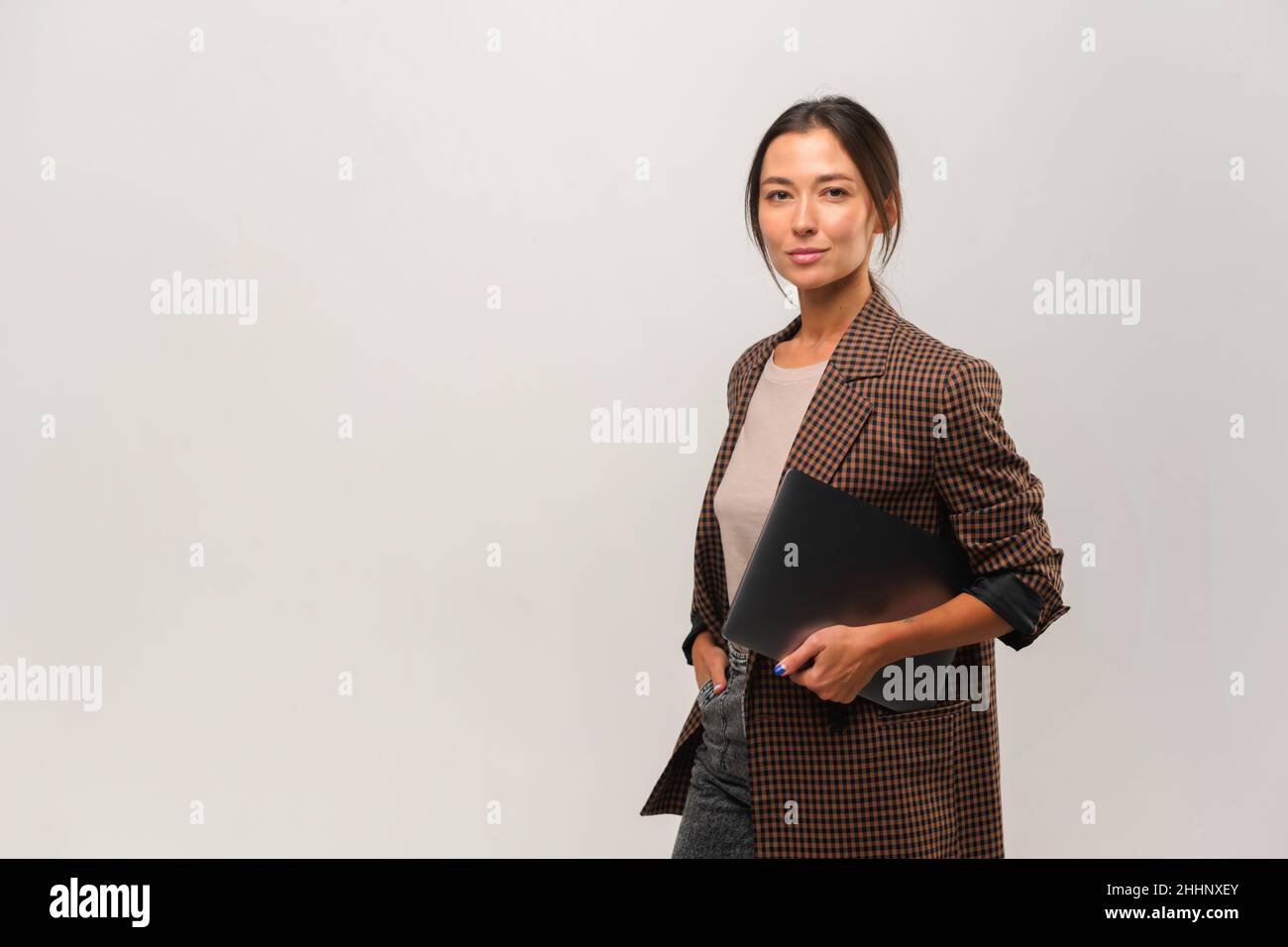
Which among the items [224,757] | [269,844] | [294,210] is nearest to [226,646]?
[224,757]

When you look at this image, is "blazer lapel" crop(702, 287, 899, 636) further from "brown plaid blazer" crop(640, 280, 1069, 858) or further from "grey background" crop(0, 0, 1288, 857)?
"grey background" crop(0, 0, 1288, 857)

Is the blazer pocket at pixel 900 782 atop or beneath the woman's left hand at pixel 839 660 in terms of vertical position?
beneath

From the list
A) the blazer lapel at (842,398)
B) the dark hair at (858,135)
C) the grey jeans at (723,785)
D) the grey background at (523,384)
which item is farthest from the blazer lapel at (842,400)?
the grey background at (523,384)

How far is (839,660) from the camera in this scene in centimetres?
117

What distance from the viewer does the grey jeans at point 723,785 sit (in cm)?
129

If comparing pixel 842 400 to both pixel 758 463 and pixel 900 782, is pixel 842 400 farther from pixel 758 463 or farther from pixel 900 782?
pixel 900 782

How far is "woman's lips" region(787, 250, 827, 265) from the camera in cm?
130

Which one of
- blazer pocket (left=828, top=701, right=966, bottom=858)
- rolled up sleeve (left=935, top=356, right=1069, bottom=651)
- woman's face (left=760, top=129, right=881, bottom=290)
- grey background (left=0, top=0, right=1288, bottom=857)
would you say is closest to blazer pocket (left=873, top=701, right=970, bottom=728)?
blazer pocket (left=828, top=701, right=966, bottom=858)

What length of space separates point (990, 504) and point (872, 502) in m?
0.12

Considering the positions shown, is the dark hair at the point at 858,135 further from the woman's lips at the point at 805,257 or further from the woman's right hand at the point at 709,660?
the woman's right hand at the point at 709,660

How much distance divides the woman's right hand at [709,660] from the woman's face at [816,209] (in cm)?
47

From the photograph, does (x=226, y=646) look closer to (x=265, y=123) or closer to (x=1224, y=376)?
(x=265, y=123)

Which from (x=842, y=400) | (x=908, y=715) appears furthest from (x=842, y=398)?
(x=908, y=715)

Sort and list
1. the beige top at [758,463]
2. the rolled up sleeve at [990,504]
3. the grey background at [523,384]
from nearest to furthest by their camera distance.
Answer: the rolled up sleeve at [990,504] < the beige top at [758,463] < the grey background at [523,384]
